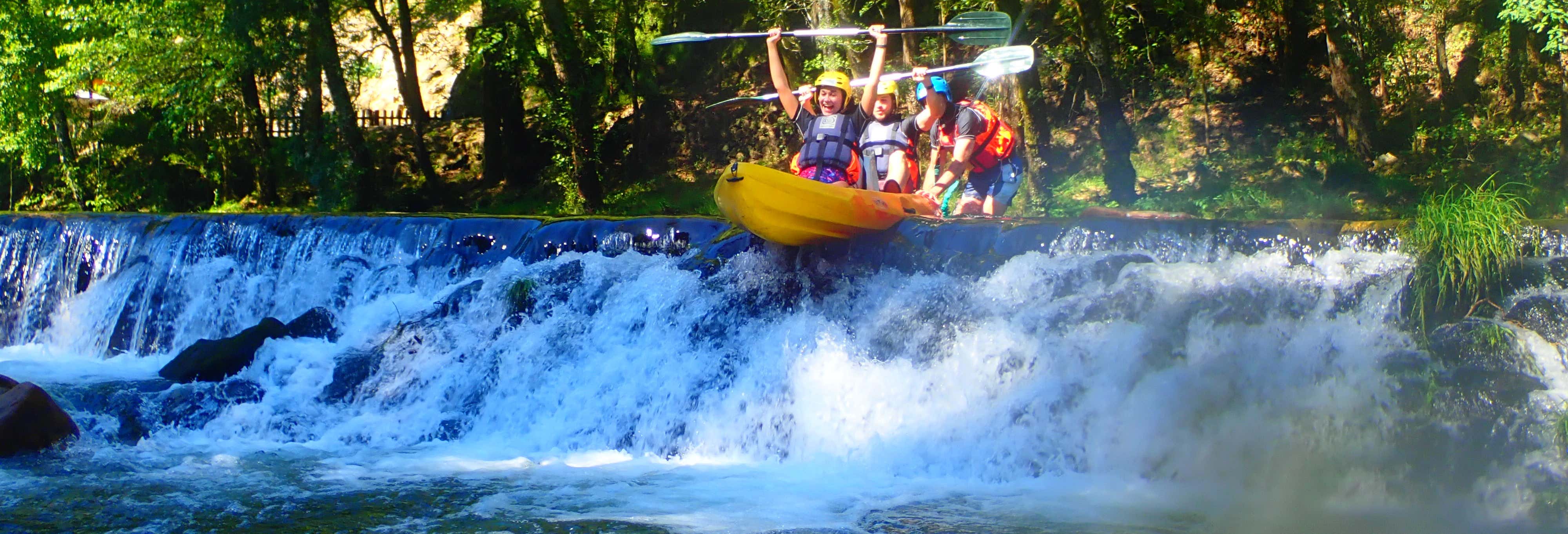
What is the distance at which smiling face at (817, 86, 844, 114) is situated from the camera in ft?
23.4

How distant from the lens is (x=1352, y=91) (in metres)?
11.3

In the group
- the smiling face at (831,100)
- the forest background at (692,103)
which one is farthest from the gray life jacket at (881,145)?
the forest background at (692,103)

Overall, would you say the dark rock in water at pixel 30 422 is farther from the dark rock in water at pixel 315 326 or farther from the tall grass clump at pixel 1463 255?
the tall grass clump at pixel 1463 255

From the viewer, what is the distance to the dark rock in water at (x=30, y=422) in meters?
5.55

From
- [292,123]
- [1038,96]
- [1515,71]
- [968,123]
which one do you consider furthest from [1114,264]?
[292,123]

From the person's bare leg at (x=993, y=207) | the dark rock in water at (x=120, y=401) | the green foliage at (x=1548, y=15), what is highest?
the green foliage at (x=1548, y=15)

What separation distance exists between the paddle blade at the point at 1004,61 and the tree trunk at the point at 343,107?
399 inches

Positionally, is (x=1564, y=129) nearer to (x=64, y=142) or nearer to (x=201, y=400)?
(x=201, y=400)

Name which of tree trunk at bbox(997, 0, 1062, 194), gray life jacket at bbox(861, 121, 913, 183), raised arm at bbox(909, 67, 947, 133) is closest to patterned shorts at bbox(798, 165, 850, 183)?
gray life jacket at bbox(861, 121, 913, 183)

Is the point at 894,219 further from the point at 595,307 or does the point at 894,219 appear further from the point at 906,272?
the point at 595,307

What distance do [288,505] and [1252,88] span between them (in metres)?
12.2

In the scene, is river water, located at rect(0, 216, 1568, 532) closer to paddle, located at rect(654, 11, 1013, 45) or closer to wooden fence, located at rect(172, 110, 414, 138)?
paddle, located at rect(654, 11, 1013, 45)

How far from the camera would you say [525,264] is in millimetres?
7957

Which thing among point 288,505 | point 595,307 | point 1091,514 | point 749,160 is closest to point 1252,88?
point 749,160
